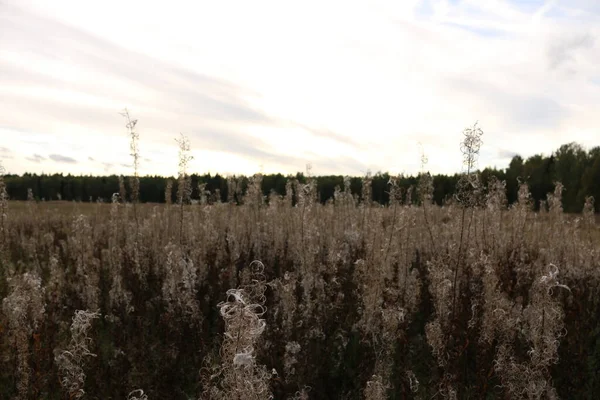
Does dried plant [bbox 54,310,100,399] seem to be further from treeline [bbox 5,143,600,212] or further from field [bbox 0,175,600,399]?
treeline [bbox 5,143,600,212]

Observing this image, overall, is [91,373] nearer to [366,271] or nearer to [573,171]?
[366,271]

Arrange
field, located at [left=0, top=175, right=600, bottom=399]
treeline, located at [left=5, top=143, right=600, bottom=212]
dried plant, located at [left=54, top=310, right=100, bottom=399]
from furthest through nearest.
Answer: treeline, located at [left=5, top=143, right=600, bottom=212] < field, located at [left=0, top=175, right=600, bottom=399] < dried plant, located at [left=54, top=310, right=100, bottom=399]

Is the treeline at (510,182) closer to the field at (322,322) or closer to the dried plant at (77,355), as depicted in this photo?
the field at (322,322)

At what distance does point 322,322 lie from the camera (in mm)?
6281

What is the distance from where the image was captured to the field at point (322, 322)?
4789 mm

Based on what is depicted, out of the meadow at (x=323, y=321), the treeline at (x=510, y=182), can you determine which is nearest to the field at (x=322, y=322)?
the meadow at (x=323, y=321)

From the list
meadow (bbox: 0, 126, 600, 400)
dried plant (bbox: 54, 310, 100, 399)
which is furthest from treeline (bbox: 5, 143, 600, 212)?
dried plant (bbox: 54, 310, 100, 399)

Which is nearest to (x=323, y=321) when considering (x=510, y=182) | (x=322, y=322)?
(x=322, y=322)

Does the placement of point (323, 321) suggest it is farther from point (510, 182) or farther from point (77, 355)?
point (510, 182)

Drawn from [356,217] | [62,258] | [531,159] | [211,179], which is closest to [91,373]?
[62,258]

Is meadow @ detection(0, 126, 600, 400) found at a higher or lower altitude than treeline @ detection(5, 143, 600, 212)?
lower

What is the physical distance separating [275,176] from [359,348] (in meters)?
57.4

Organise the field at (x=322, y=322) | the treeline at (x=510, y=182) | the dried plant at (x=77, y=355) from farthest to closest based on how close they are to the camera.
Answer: the treeline at (x=510, y=182), the field at (x=322, y=322), the dried plant at (x=77, y=355)

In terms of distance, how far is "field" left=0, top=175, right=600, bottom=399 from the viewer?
189 inches
